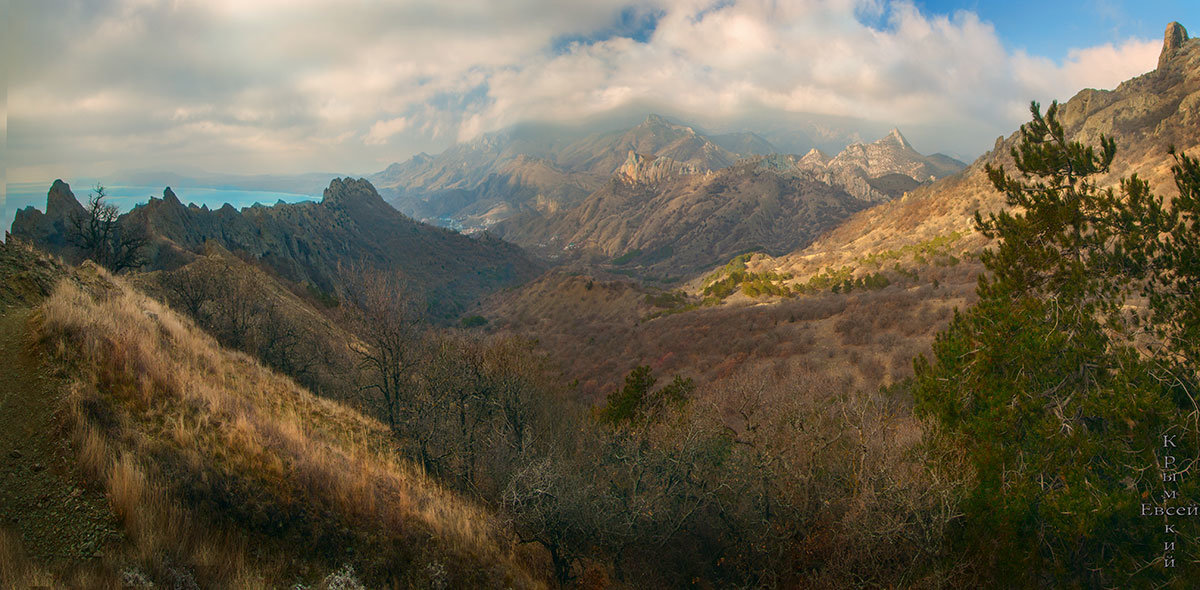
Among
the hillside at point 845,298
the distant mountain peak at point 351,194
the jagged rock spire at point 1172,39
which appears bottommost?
the hillside at point 845,298

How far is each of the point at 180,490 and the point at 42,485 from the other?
1.11 meters

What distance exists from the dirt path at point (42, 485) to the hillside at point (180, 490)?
13 millimetres

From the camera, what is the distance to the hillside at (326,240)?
163 feet

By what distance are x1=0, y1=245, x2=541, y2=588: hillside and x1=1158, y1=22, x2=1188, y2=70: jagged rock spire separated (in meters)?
169

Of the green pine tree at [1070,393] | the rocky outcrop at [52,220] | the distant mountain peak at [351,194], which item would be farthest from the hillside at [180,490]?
the distant mountain peak at [351,194]

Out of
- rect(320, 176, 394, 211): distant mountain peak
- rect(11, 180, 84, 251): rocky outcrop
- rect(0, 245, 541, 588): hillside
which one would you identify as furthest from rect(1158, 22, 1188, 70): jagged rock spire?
rect(320, 176, 394, 211): distant mountain peak

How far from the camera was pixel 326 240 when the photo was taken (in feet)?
389

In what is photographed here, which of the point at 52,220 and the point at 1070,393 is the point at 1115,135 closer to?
the point at 1070,393

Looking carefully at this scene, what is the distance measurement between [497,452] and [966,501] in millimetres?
11155

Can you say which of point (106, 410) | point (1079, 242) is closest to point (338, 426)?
point (106, 410)

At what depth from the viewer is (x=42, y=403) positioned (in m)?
5.68

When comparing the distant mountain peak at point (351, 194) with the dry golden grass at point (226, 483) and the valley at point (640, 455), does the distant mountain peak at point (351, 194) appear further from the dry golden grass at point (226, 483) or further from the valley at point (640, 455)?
the dry golden grass at point (226, 483)

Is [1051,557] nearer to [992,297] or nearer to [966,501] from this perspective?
[966,501]

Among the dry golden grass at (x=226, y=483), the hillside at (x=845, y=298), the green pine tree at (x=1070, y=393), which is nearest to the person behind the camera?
the dry golden grass at (x=226, y=483)
